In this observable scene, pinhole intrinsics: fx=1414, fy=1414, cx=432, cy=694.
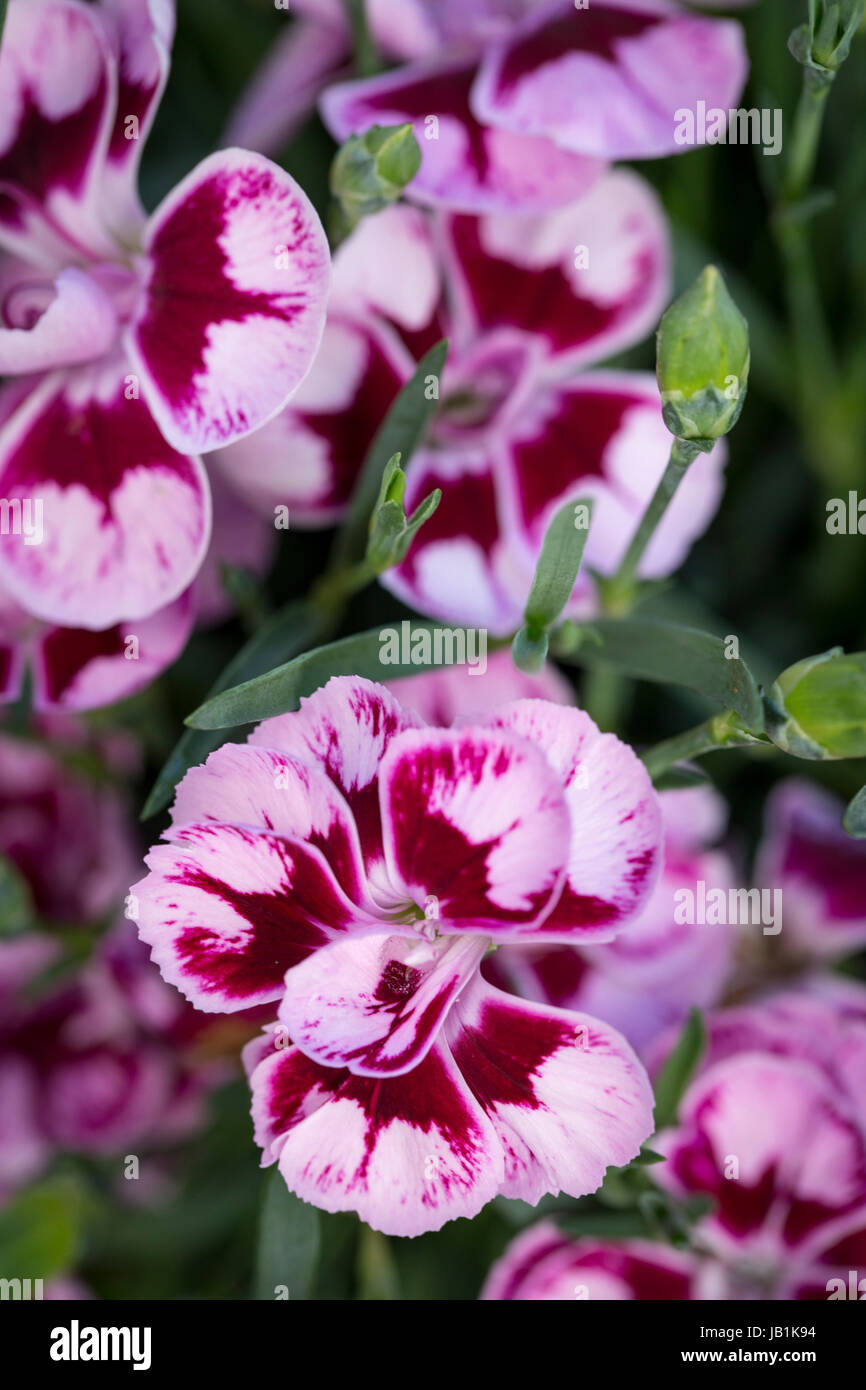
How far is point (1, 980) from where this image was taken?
2.97 ft

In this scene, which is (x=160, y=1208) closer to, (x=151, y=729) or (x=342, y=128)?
(x=151, y=729)

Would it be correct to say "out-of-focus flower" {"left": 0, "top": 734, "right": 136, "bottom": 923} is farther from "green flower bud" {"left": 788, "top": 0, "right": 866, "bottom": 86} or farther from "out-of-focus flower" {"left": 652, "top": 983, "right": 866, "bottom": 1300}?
"green flower bud" {"left": 788, "top": 0, "right": 866, "bottom": 86}

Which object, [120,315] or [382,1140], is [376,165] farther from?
[382,1140]

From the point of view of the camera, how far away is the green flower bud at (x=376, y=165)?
0.58 meters

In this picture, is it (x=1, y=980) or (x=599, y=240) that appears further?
(x=1, y=980)

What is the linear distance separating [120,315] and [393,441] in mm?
143

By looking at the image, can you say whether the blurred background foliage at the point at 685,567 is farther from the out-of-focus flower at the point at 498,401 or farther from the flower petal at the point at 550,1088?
the flower petal at the point at 550,1088

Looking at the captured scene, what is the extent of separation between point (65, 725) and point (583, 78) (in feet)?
1.58

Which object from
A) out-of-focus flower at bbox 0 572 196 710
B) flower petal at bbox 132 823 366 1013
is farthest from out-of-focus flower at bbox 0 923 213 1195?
flower petal at bbox 132 823 366 1013

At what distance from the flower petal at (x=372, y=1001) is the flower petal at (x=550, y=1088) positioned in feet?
0.10

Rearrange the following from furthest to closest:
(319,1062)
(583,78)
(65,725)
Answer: (65,725) < (583,78) < (319,1062)

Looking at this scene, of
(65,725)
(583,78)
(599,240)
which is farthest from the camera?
(65,725)

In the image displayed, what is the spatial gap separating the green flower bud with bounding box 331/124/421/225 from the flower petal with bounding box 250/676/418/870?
0.73 ft

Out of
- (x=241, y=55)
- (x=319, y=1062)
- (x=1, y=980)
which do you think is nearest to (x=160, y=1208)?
(x=1, y=980)
